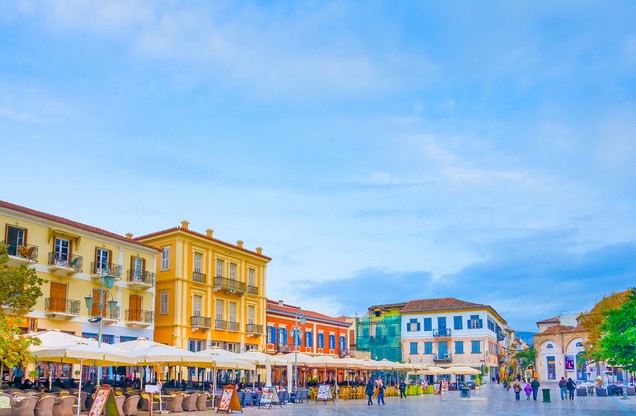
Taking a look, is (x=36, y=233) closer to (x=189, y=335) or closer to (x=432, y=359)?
(x=189, y=335)

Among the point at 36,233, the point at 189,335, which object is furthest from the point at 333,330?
the point at 36,233

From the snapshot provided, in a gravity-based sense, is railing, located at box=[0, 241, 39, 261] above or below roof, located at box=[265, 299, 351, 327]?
above

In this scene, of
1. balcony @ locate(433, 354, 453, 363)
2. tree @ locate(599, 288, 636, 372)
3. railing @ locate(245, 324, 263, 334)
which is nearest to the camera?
tree @ locate(599, 288, 636, 372)

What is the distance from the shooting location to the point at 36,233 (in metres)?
32.3

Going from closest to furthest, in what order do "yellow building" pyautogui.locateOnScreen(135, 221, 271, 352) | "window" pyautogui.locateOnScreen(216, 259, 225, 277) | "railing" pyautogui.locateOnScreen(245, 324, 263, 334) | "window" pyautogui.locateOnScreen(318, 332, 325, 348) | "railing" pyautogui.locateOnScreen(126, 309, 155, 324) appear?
"railing" pyautogui.locateOnScreen(126, 309, 155, 324)
"yellow building" pyautogui.locateOnScreen(135, 221, 271, 352)
"window" pyautogui.locateOnScreen(216, 259, 225, 277)
"railing" pyautogui.locateOnScreen(245, 324, 263, 334)
"window" pyautogui.locateOnScreen(318, 332, 325, 348)

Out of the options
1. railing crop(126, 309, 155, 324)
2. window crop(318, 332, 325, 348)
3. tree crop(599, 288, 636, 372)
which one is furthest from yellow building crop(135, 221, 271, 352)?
tree crop(599, 288, 636, 372)

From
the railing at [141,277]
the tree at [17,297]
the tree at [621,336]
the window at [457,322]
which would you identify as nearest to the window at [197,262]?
the railing at [141,277]

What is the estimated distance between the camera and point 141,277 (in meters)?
38.1

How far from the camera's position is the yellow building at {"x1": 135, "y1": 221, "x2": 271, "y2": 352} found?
41062mm

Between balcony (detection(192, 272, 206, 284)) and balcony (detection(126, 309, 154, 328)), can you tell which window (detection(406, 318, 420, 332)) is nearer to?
balcony (detection(192, 272, 206, 284))

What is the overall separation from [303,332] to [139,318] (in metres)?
19.9

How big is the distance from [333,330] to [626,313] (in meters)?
39.2

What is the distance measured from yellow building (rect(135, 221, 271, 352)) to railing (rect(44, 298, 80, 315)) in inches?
314

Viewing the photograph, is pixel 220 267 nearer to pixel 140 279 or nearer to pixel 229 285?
pixel 229 285
